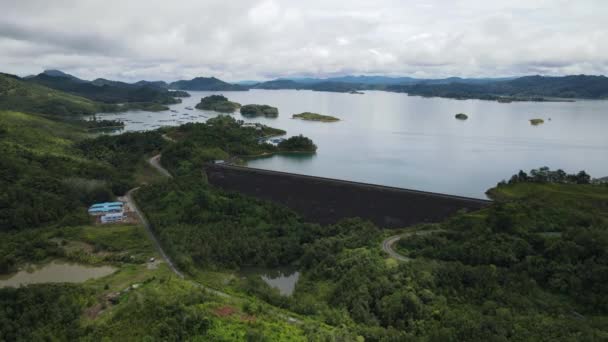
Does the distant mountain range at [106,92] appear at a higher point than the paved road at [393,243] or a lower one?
higher

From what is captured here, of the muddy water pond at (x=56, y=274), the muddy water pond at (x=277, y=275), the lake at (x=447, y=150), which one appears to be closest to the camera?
the muddy water pond at (x=56, y=274)

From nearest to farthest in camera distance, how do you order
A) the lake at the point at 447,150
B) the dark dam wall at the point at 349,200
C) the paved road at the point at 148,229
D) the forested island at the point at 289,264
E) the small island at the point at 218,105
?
the forested island at the point at 289,264, the paved road at the point at 148,229, the dark dam wall at the point at 349,200, the lake at the point at 447,150, the small island at the point at 218,105

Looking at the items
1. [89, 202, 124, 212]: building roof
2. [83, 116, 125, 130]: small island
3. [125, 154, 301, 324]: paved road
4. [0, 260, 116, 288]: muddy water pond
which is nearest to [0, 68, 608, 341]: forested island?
[125, 154, 301, 324]: paved road

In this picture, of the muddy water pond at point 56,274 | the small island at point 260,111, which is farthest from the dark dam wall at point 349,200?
the small island at point 260,111

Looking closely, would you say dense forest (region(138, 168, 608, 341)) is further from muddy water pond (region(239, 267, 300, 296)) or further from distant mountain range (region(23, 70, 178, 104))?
distant mountain range (region(23, 70, 178, 104))

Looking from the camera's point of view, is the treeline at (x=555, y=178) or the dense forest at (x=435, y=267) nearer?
the dense forest at (x=435, y=267)

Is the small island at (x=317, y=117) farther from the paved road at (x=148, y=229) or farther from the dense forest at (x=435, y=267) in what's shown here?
the dense forest at (x=435, y=267)

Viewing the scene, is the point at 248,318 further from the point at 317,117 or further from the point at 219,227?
the point at 317,117
